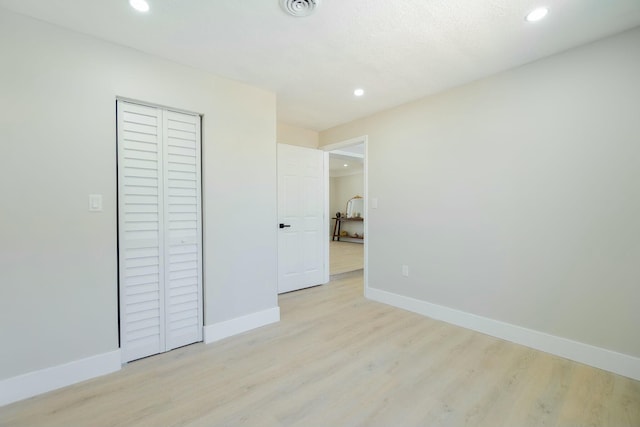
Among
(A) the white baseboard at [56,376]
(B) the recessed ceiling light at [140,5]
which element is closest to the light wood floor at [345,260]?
(A) the white baseboard at [56,376]

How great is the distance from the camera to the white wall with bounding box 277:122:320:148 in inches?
152

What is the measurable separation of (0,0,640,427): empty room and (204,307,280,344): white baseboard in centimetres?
2

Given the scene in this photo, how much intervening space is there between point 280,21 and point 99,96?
4.53ft

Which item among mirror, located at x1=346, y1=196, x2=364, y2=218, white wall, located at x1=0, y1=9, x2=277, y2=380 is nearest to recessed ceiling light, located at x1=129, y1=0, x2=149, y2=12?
white wall, located at x1=0, y1=9, x2=277, y2=380

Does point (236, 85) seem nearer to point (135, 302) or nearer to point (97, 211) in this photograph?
point (97, 211)

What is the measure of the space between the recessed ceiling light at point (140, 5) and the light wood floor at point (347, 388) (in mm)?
2376

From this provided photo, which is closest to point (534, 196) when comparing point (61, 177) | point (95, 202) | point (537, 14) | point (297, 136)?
point (537, 14)

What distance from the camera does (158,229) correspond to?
220cm

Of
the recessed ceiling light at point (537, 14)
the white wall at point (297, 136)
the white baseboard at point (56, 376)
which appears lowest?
the white baseboard at point (56, 376)

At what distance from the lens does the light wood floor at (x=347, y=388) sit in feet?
4.94

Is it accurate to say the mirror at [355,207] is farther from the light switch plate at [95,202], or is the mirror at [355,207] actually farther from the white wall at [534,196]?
the light switch plate at [95,202]

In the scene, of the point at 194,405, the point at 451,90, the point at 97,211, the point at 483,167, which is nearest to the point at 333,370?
the point at 194,405

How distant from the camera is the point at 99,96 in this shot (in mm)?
1919

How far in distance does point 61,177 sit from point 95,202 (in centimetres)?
24
